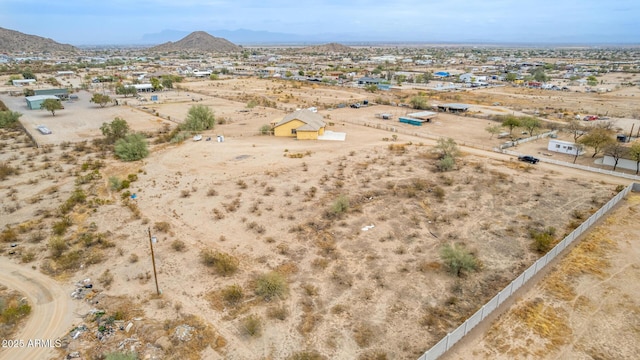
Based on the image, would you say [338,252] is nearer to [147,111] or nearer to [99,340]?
[99,340]

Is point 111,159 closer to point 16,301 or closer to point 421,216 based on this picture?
point 16,301

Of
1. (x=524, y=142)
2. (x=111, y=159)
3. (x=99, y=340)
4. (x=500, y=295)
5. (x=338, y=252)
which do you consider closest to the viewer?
(x=99, y=340)

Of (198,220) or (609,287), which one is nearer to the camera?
(609,287)

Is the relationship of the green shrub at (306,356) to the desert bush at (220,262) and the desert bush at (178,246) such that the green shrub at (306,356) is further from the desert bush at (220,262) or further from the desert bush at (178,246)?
the desert bush at (178,246)

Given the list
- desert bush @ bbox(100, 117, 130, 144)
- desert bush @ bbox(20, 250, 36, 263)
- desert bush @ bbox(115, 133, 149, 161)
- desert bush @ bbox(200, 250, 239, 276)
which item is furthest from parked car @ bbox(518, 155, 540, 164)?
desert bush @ bbox(100, 117, 130, 144)

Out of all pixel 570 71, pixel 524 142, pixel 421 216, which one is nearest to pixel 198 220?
pixel 421 216

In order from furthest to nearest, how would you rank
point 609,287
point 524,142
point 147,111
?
point 147,111 < point 524,142 < point 609,287

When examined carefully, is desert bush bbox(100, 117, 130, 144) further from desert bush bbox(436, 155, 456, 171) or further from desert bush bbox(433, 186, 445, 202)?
desert bush bbox(433, 186, 445, 202)
